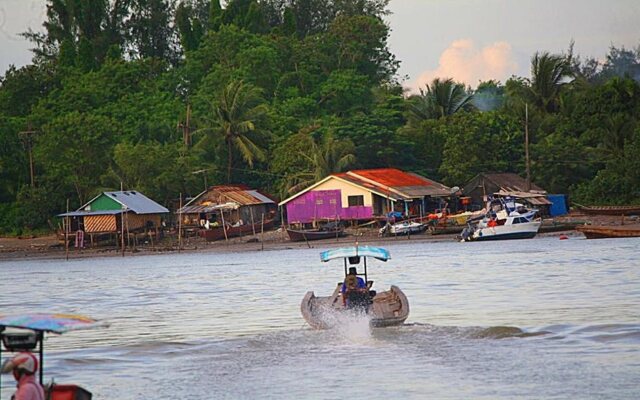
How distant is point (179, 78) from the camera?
83.3m

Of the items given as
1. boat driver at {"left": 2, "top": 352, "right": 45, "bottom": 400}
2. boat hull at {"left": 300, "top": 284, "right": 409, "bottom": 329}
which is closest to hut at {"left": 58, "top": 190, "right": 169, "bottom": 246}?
boat hull at {"left": 300, "top": 284, "right": 409, "bottom": 329}

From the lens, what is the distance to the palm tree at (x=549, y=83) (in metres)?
70.6

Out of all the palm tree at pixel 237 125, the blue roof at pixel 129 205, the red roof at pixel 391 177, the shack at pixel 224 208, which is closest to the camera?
the red roof at pixel 391 177

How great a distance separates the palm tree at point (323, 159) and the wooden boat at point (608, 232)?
16.9 metres

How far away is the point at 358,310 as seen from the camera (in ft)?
71.8

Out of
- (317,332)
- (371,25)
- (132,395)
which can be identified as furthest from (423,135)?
(132,395)

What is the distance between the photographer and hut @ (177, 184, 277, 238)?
66125 mm

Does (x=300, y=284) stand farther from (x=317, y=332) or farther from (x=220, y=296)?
(x=317, y=332)

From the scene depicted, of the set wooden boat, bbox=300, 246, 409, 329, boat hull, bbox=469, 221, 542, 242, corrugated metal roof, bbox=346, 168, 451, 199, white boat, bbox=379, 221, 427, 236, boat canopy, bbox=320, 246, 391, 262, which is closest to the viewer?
wooden boat, bbox=300, 246, 409, 329

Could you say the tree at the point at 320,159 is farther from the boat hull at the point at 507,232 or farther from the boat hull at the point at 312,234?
the boat hull at the point at 507,232

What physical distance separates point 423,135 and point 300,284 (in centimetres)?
3157

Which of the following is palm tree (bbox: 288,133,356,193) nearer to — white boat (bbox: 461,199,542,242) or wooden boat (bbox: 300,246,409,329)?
white boat (bbox: 461,199,542,242)

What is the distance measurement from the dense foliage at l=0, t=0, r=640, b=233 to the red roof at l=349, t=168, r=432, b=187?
2.26 m

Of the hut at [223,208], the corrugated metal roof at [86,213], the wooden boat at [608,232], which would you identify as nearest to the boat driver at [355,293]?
the wooden boat at [608,232]
